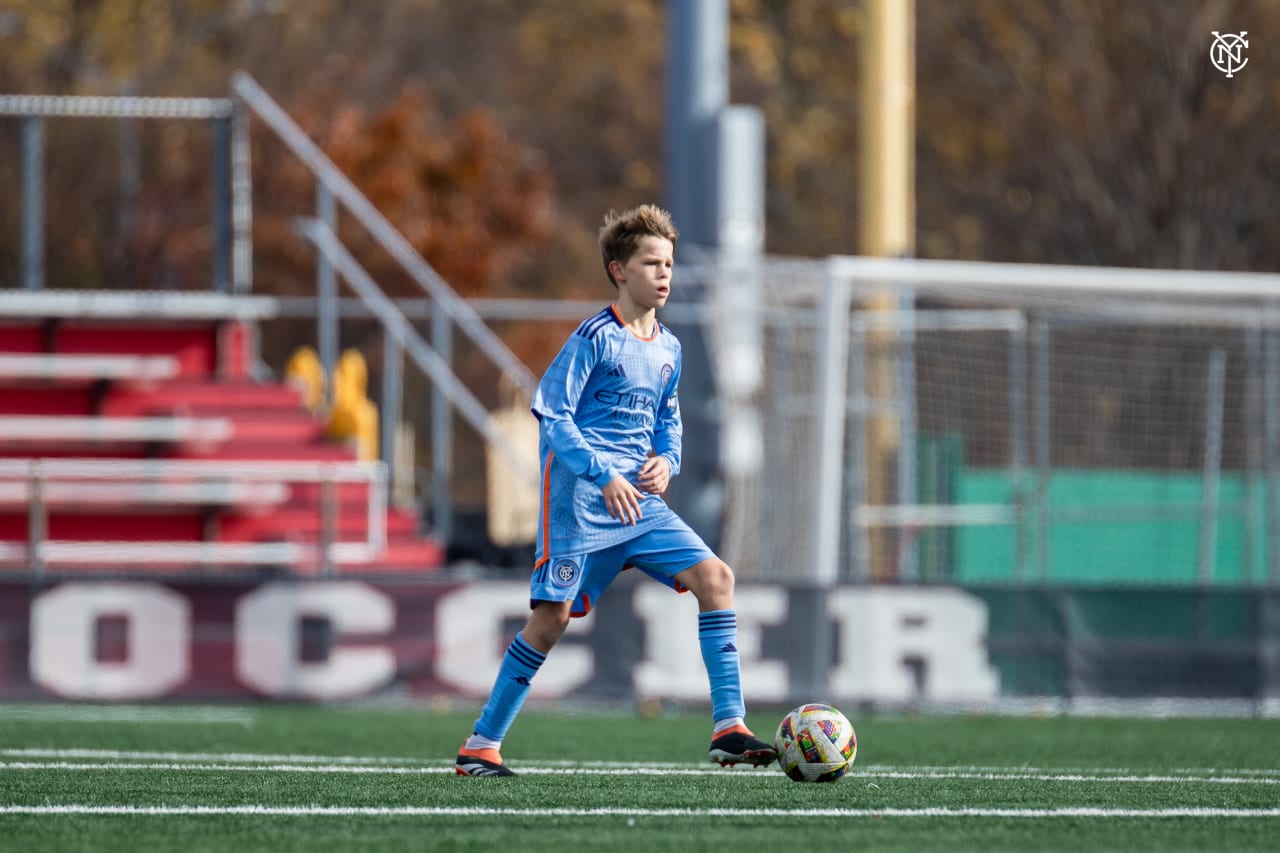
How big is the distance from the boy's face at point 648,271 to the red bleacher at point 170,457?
728 centimetres

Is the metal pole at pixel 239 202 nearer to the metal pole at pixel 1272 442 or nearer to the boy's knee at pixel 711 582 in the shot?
the metal pole at pixel 1272 442

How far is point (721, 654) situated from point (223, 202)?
10.5 metres

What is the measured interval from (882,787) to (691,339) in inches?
361

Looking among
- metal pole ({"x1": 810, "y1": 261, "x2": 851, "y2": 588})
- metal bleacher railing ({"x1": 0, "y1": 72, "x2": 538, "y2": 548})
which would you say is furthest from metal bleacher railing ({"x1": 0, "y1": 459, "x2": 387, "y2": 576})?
metal pole ({"x1": 810, "y1": 261, "x2": 851, "y2": 588})

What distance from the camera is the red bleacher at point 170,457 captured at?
49.8 feet

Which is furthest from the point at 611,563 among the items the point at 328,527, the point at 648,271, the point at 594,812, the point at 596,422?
the point at 328,527

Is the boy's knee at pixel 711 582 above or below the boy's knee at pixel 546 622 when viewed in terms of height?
above

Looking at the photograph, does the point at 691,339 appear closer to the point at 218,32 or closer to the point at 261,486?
the point at 261,486

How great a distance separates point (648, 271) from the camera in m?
7.28

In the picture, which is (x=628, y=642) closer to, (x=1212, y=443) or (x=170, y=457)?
(x=170, y=457)

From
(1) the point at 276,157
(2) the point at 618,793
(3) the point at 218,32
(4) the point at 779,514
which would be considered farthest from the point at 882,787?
(3) the point at 218,32

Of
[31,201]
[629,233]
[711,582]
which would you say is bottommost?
[711,582]

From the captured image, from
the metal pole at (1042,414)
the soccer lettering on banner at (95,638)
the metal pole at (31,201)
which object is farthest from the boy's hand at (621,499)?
the metal pole at (31,201)

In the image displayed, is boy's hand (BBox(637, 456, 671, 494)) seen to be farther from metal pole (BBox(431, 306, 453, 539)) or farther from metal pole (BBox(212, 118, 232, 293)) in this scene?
metal pole (BBox(212, 118, 232, 293))
